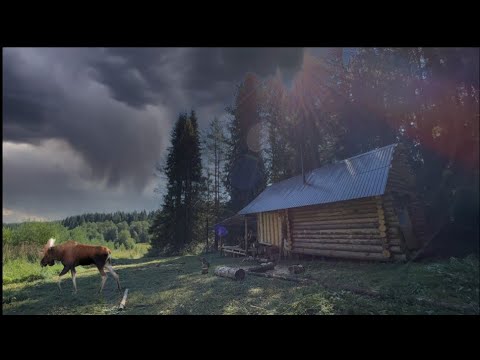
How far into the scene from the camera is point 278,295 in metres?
8.91

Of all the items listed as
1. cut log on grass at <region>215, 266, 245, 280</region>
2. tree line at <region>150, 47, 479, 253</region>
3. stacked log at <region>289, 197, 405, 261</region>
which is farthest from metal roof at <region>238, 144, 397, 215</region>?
cut log on grass at <region>215, 266, 245, 280</region>

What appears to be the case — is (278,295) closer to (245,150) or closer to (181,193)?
(181,193)

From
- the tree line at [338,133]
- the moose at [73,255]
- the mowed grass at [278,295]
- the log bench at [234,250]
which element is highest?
the tree line at [338,133]

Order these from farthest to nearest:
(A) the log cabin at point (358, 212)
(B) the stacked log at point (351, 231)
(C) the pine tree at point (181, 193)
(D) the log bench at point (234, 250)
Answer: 1. (C) the pine tree at point (181, 193)
2. (D) the log bench at point (234, 250)
3. (A) the log cabin at point (358, 212)
4. (B) the stacked log at point (351, 231)

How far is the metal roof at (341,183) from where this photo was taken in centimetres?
1280

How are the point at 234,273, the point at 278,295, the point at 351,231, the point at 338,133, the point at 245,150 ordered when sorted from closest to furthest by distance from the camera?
the point at 278,295 < the point at 234,273 < the point at 351,231 < the point at 338,133 < the point at 245,150

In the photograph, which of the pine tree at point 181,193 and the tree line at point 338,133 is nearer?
the tree line at point 338,133

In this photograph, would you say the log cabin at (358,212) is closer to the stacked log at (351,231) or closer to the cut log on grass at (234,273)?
the stacked log at (351,231)

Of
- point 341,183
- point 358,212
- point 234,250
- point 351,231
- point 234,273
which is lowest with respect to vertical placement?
point 234,273

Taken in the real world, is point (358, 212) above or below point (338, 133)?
below

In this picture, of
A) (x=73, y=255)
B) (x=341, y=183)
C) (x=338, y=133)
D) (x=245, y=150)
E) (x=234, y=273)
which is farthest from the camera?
(x=245, y=150)

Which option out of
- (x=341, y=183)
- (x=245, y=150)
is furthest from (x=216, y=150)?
(x=341, y=183)

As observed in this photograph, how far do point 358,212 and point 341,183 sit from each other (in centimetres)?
228

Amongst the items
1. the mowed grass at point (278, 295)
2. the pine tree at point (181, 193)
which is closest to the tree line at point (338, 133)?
the pine tree at point (181, 193)
